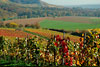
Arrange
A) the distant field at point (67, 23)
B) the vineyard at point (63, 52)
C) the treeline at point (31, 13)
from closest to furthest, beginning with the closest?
the vineyard at point (63, 52) → the distant field at point (67, 23) → the treeline at point (31, 13)

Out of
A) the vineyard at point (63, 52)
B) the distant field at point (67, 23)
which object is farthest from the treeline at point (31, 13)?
the vineyard at point (63, 52)

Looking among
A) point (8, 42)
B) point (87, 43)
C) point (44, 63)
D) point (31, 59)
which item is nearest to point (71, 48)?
point (87, 43)

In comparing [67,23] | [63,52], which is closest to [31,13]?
[67,23]

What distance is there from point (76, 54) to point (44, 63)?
2.38 meters

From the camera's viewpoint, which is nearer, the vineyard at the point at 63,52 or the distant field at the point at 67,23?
the vineyard at the point at 63,52

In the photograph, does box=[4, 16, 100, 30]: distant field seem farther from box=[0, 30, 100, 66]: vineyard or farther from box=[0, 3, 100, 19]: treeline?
box=[0, 30, 100, 66]: vineyard

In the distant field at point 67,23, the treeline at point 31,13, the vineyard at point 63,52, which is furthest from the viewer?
the treeline at point 31,13

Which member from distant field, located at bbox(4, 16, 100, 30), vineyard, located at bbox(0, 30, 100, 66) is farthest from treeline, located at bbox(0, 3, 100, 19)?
vineyard, located at bbox(0, 30, 100, 66)

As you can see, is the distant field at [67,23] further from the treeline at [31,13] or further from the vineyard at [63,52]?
the vineyard at [63,52]

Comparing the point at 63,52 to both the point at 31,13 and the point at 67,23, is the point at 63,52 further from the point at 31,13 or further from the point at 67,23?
the point at 31,13

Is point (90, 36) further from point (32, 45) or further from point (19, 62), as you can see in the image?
point (19, 62)

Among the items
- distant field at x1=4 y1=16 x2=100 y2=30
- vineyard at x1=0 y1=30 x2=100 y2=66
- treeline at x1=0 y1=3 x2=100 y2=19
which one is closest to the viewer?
vineyard at x1=0 y1=30 x2=100 y2=66

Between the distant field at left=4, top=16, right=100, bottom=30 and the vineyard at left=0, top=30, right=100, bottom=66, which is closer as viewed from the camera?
the vineyard at left=0, top=30, right=100, bottom=66

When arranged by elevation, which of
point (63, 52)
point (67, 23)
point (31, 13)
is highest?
point (63, 52)
